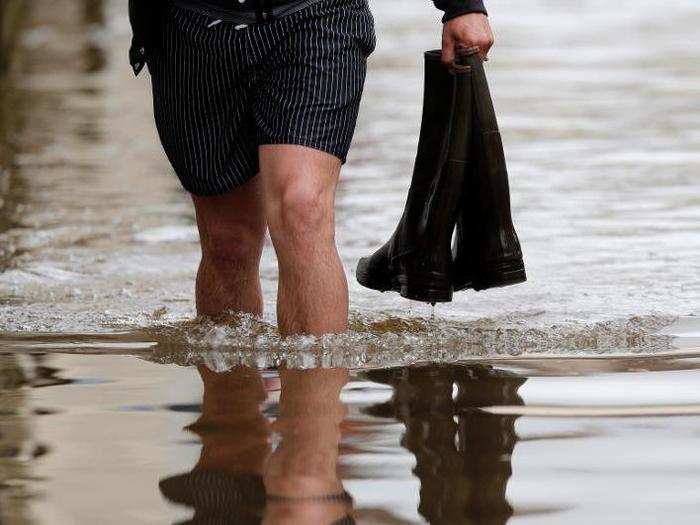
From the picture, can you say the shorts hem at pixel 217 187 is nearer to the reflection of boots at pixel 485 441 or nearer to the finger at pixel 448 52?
the finger at pixel 448 52

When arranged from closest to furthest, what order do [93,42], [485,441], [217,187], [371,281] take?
1. [485,441]
2. [217,187]
3. [371,281]
4. [93,42]

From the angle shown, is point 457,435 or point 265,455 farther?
point 457,435

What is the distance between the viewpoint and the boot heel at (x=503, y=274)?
15.9 ft

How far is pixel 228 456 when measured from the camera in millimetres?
3619

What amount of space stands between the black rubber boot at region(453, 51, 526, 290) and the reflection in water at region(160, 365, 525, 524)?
39cm

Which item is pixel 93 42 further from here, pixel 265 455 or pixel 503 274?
pixel 265 455

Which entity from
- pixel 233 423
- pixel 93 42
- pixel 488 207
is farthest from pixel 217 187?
pixel 93 42

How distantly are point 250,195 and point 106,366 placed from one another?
0.67 m

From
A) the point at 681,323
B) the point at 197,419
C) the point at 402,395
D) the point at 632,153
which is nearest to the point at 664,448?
the point at 402,395

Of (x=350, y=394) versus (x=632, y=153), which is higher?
(x=632, y=153)

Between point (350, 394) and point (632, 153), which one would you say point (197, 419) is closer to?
point (350, 394)

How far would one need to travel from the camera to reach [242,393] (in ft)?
14.1

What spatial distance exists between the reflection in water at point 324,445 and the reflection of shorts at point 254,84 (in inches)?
23.9

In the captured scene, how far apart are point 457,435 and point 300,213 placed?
2.94 ft
